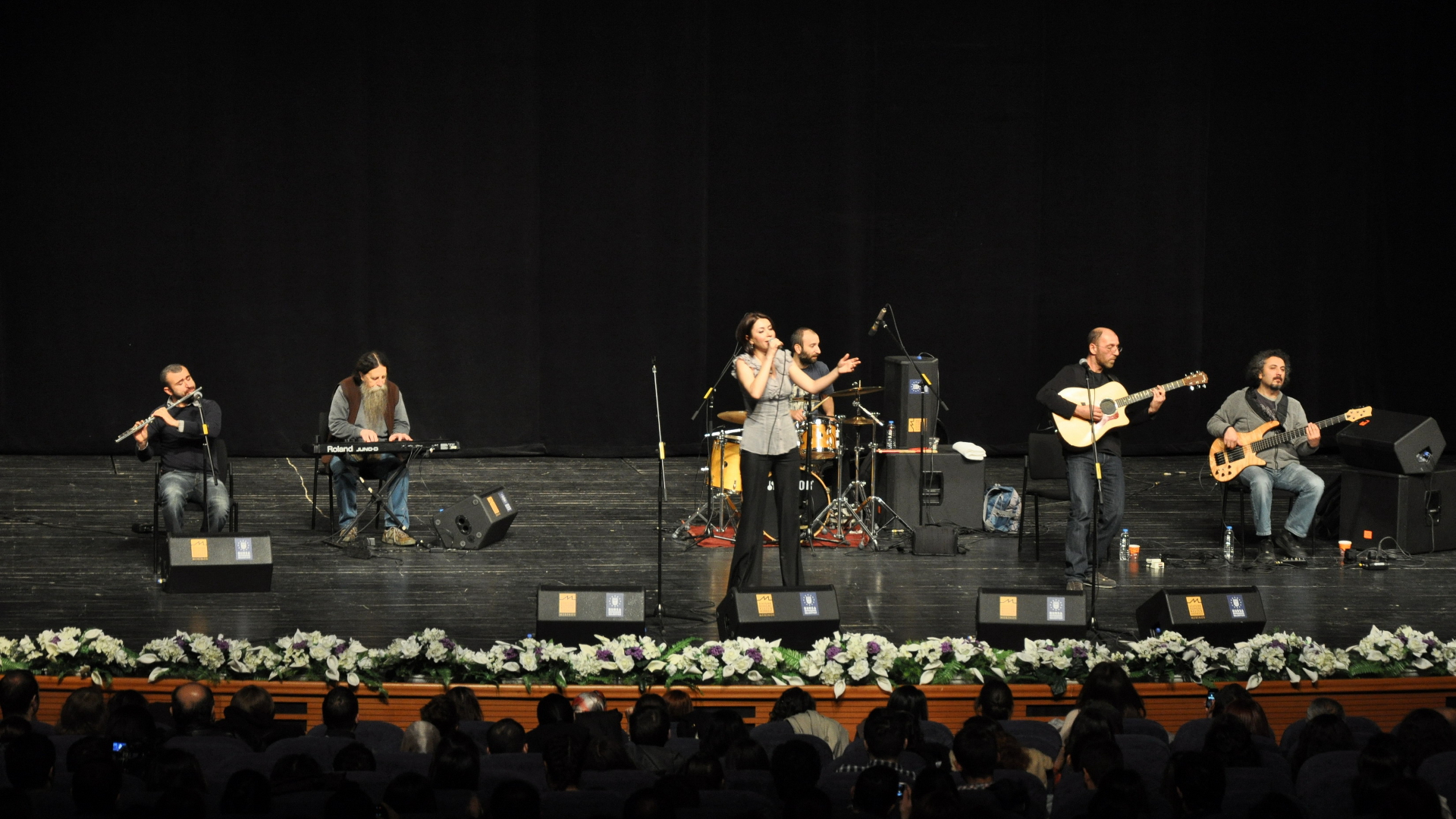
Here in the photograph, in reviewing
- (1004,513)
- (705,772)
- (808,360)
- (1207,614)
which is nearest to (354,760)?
(705,772)

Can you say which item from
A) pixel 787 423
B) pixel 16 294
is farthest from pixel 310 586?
pixel 16 294

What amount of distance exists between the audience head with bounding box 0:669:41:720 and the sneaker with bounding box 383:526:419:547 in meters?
→ 3.81

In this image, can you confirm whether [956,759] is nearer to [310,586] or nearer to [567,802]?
[567,802]

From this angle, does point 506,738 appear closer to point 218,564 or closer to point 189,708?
point 189,708

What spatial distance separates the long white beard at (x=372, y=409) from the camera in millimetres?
8664

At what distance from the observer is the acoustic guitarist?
851 centimetres

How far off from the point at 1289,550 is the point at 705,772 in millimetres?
5666

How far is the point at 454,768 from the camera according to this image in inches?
150

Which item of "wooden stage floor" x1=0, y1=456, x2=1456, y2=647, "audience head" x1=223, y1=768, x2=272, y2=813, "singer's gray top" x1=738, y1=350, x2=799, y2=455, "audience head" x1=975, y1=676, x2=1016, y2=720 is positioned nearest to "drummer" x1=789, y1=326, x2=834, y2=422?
"wooden stage floor" x1=0, y1=456, x2=1456, y2=647

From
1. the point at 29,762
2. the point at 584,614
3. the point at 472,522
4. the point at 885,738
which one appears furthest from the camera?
the point at 472,522

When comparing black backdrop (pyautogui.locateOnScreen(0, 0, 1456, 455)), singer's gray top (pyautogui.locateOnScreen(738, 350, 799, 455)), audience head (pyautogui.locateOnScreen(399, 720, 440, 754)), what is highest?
black backdrop (pyautogui.locateOnScreen(0, 0, 1456, 455))

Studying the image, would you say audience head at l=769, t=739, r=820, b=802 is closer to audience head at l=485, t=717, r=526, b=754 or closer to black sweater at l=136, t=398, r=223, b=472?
audience head at l=485, t=717, r=526, b=754

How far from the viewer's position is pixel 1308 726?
430 cm

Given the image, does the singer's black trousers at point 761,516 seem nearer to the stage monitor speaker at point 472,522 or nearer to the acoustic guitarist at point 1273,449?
the stage monitor speaker at point 472,522
